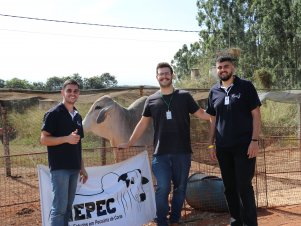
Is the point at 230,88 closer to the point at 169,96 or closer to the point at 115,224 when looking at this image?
the point at 169,96

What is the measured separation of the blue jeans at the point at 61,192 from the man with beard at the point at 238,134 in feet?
5.64

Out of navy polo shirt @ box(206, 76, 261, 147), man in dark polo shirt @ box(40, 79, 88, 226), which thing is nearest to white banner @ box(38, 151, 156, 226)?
man in dark polo shirt @ box(40, 79, 88, 226)

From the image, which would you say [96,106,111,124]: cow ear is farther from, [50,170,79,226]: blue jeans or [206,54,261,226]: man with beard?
[206,54,261,226]: man with beard

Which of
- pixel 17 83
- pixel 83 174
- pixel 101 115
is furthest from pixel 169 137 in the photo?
pixel 17 83

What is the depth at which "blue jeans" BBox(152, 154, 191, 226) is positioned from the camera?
17.5ft

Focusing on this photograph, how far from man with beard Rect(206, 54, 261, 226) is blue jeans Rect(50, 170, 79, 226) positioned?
1718 mm

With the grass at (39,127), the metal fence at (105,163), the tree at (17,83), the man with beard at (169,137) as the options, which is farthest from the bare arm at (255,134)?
the tree at (17,83)

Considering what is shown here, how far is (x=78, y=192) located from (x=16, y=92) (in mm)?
5348

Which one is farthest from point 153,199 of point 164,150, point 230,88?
point 230,88

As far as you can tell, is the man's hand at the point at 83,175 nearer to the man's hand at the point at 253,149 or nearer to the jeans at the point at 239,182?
the jeans at the point at 239,182

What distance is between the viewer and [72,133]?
14.8 feet

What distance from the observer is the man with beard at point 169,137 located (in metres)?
5.32

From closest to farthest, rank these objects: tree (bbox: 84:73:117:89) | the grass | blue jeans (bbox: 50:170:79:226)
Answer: blue jeans (bbox: 50:170:79:226) → the grass → tree (bbox: 84:73:117:89)

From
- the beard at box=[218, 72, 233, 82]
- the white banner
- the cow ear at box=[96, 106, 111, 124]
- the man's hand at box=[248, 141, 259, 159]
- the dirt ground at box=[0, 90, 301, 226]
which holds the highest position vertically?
the beard at box=[218, 72, 233, 82]
